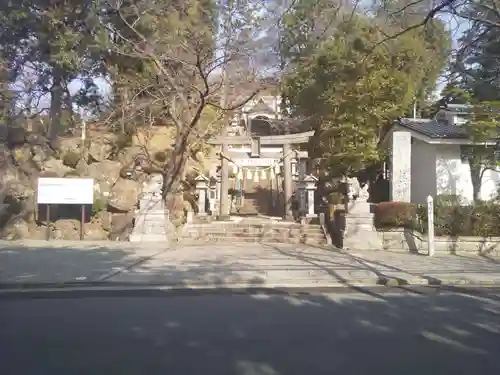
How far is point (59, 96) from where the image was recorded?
25.0 m

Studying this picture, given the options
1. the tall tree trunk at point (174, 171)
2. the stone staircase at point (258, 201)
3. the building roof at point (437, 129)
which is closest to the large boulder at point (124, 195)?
the tall tree trunk at point (174, 171)

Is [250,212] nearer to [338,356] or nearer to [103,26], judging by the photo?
[103,26]

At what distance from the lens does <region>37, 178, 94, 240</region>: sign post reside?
19.4 meters

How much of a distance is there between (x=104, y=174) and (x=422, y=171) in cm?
1423

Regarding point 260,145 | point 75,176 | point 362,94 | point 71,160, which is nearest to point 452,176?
point 362,94

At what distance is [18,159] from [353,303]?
20.4 meters

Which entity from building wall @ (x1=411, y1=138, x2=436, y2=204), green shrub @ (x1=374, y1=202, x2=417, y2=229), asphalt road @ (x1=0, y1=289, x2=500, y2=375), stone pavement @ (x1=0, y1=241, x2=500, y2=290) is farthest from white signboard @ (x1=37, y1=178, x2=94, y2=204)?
building wall @ (x1=411, y1=138, x2=436, y2=204)

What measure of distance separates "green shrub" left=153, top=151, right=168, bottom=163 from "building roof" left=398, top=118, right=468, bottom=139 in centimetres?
1168

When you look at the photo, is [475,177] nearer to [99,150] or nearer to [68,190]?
[68,190]

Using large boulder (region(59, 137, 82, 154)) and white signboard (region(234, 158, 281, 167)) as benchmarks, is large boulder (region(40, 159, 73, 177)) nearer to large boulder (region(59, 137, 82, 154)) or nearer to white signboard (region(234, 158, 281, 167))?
large boulder (region(59, 137, 82, 154))

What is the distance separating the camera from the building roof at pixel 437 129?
20.5 m

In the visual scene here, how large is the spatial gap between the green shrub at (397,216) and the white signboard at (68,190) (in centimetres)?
1039

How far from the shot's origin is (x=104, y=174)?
25.1m

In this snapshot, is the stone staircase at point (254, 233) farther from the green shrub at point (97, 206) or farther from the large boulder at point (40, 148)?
the large boulder at point (40, 148)
